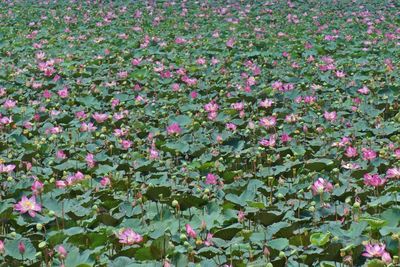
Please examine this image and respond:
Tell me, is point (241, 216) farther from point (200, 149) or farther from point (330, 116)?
point (330, 116)

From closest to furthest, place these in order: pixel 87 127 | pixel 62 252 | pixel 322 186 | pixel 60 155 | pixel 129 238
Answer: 1. pixel 62 252
2. pixel 129 238
3. pixel 322 186
4. pixel 60 155
5. pixel 87 127

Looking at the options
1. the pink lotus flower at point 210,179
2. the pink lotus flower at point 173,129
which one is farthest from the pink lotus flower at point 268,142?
the pink lotus flower at point 210,179

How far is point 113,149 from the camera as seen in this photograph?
4738 mm

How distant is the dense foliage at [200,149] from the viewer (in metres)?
3.06

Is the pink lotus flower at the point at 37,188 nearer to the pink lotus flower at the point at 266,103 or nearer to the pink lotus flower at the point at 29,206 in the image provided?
the pink lotus flower at the point at 29,206

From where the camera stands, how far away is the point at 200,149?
4625 mm

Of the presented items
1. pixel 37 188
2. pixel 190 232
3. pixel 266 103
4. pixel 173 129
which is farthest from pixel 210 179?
pixel 266 103

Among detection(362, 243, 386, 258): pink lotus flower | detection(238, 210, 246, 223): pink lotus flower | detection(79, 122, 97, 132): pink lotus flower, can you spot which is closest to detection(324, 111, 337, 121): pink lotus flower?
detection(79, 122, 97, 132): pink lotus flower

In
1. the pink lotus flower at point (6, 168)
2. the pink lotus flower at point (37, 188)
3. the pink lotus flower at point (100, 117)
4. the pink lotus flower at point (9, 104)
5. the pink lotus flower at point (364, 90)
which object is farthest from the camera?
the pink lotus flower at point (364, 90)

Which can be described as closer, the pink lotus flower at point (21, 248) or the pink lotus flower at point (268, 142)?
the pink lotus flower at point (21, 248)

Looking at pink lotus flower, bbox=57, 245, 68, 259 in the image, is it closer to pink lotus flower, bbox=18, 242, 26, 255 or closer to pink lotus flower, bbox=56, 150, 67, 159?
pink lotus flower, bbox=18, 242, 26, 255

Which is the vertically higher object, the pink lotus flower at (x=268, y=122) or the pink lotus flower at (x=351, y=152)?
the pink lotus flower at (x=351, y=152)

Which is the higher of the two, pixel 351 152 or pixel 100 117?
pixel 351 152

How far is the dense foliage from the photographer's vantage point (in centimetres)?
306
